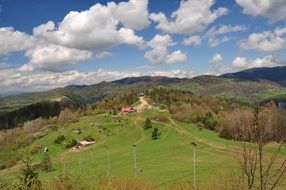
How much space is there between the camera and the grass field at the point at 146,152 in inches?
3516

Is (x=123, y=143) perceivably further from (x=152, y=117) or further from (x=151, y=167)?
(x=151, y=167)

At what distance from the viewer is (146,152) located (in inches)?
5103

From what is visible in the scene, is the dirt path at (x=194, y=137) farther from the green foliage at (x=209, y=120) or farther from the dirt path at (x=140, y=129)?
the green foliage at (x=209, y=120)

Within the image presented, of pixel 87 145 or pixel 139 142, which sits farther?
pixel 87 145

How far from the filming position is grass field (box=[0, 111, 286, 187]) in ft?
293

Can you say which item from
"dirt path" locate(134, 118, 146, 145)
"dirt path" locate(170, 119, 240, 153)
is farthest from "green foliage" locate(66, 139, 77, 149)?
"dirt path" locate(170, 119, 240, 153)

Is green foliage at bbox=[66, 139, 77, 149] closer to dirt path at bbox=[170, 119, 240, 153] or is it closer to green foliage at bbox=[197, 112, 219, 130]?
dirt path at bbox=[170, 119, 240, 153]

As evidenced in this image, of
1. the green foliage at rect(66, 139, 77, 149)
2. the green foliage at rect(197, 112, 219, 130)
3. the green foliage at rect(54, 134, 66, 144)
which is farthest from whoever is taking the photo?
the green foliage at rect(197, 112, 219, 130)

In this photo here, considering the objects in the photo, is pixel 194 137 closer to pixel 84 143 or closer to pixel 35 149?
pixel 84 143

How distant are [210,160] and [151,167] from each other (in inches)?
605

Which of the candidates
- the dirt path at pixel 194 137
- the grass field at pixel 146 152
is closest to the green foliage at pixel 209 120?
the grass field at pixel 146 152

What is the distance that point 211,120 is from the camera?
173000 millimetres

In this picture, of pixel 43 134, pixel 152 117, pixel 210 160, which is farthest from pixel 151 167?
pixel 43 134

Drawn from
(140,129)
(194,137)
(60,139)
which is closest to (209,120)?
(140,129)
